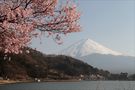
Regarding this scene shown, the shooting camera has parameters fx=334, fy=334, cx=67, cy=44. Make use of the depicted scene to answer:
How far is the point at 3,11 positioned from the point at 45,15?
1.76 m

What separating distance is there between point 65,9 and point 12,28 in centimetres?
245

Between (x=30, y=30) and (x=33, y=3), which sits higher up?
(x=33, y=3)

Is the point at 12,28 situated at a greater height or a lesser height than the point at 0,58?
lesser

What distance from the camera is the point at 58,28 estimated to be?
13750mm

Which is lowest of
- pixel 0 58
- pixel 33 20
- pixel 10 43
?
pixel 10 43

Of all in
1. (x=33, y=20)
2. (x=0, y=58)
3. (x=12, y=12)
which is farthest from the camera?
(x=0, y=58)

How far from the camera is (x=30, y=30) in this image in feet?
43.7

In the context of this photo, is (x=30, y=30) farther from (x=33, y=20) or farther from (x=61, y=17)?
(x=61, y=17)

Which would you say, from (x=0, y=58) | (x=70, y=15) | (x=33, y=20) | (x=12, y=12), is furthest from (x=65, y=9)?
(x=0, y=58)

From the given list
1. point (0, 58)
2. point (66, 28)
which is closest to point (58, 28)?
point (66, 28)

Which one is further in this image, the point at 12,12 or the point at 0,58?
the point at 0,58

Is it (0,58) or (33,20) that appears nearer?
(33,20)

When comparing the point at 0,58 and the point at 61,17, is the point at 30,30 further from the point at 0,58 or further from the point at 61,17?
the point at 0,58

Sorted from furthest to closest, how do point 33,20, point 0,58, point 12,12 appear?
point 0,58 < point 33,20 < point 12,12
